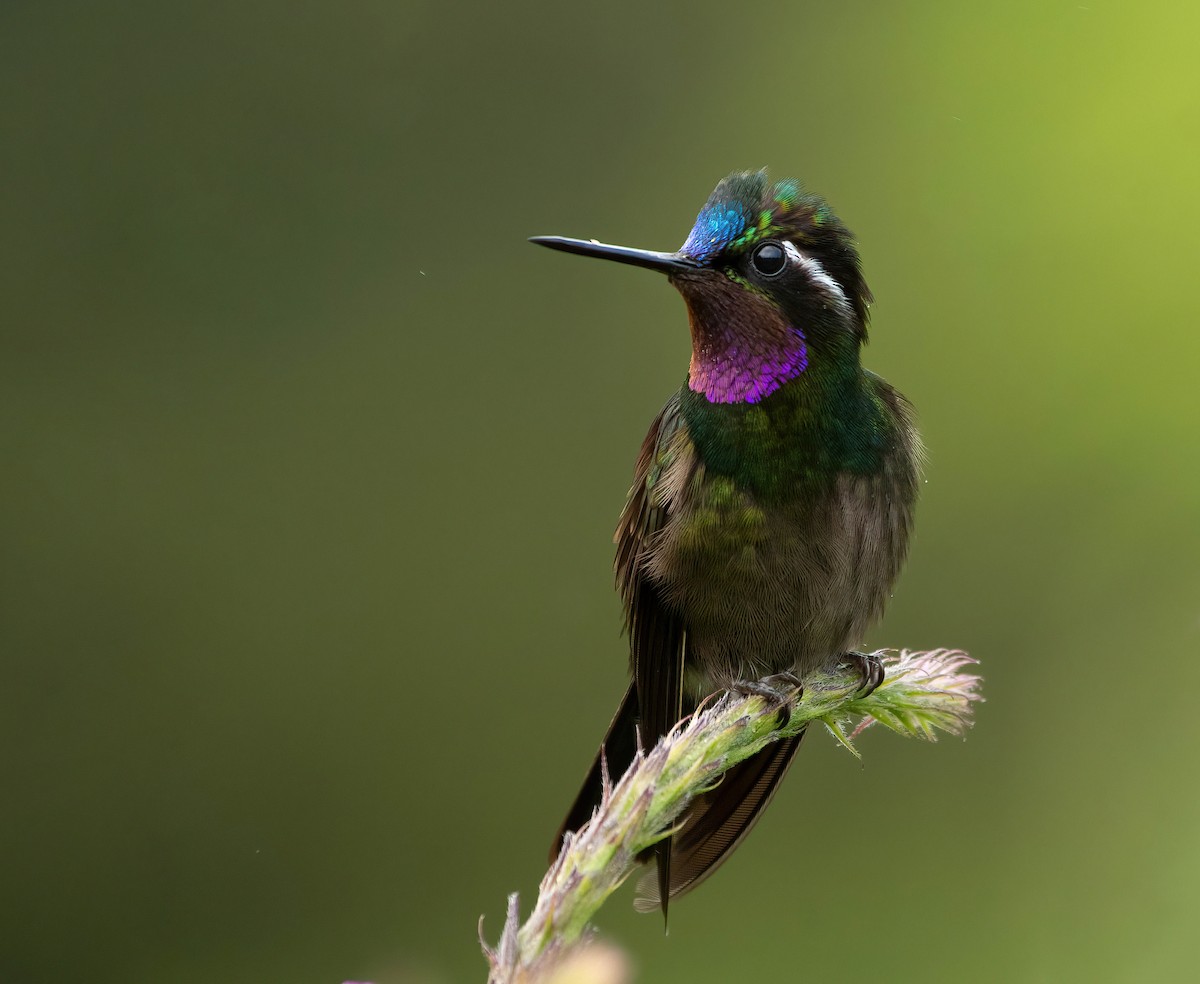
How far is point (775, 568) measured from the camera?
2.68 metres

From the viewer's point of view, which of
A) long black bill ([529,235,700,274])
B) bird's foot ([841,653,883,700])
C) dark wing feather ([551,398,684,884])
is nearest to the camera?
long black bill ([529,235,700,274])

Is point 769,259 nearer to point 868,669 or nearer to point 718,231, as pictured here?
point 718,231

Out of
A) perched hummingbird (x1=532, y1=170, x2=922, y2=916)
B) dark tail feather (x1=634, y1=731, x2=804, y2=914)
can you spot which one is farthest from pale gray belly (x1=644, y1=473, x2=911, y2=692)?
dark tail feather (x1=634, y1=731, x2=804, y2=914)

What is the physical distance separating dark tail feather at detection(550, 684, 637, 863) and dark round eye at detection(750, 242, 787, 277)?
918 millimetres

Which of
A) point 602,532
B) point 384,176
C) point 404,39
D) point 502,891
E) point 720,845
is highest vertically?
point 404,39

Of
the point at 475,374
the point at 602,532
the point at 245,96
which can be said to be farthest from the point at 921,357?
the point at 245,96

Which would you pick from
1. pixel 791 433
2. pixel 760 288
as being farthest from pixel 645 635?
pixel 760 288

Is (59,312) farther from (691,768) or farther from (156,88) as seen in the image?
(691,768)

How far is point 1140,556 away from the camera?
488cm

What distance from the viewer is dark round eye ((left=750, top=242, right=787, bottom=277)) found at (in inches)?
103

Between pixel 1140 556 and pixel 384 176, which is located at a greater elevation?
pixel 384 176

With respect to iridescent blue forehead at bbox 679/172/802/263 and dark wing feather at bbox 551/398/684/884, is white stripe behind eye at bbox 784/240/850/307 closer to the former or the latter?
iridescent blue forehead at bbox 679/172/802/263

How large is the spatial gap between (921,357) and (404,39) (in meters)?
2.47

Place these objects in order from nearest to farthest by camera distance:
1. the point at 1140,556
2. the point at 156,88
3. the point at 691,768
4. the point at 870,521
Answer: the point at 691,768 < the point at 870,521 < the point at 1140,556 < the point at 156,88
